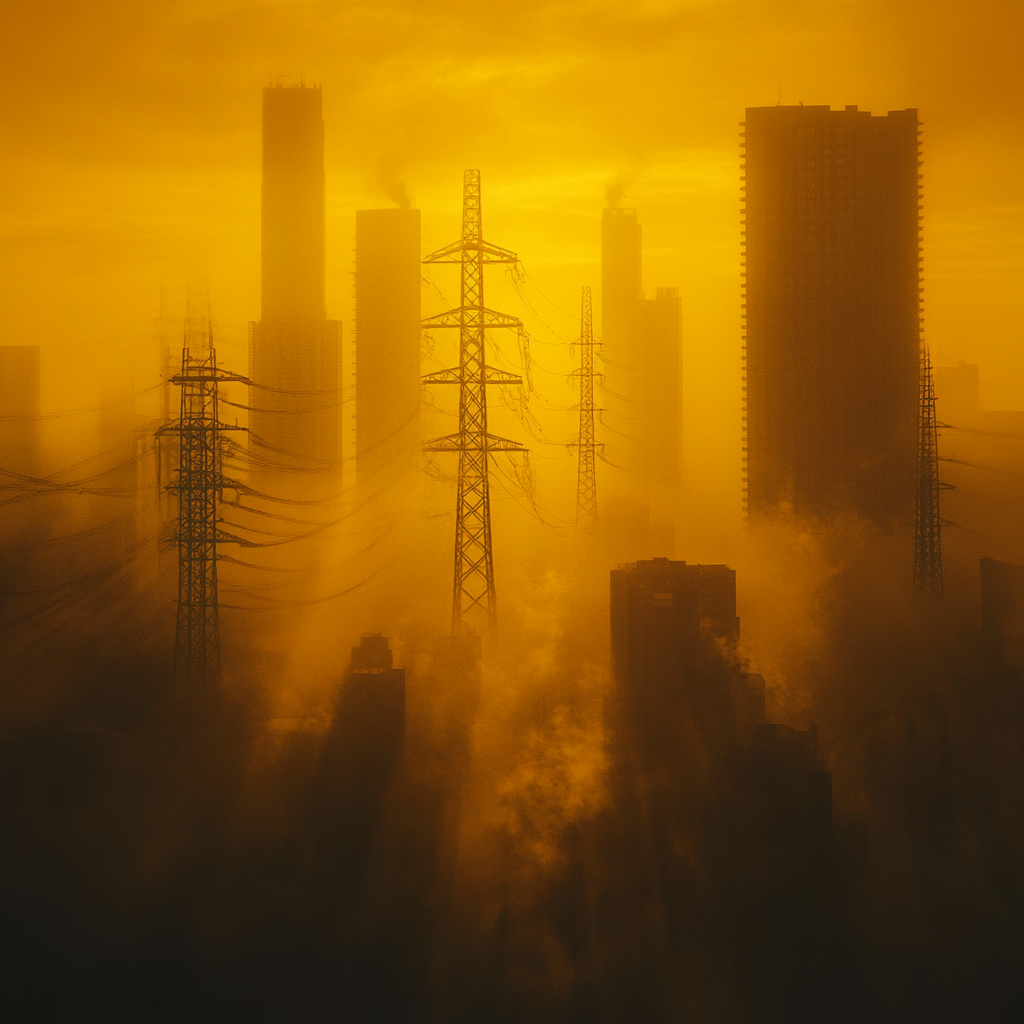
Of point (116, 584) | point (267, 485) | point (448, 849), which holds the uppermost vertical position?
point (267, 485)

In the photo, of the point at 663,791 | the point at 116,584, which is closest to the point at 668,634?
the point at 663,791

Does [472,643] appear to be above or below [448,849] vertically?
above

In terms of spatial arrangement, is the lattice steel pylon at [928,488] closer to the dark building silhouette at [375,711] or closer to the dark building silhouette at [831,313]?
the dark building silhouette at [831,313]

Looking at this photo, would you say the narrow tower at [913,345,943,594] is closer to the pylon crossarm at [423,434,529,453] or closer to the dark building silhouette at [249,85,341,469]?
the pylon crossarm at [423,434,529,453]

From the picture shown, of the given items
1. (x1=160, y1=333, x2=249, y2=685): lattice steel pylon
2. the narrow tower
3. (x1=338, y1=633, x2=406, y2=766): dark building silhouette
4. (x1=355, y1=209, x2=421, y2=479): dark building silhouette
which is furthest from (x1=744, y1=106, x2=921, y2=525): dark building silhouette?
(x1=160, y1=333, x2=249, y2=685): lattice steel pylon

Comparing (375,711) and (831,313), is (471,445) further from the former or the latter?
(831,313)

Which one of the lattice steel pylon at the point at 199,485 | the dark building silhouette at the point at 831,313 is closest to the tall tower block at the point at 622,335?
the dark building silhouette at the point at 831,313

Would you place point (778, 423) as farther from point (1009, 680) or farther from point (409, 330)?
point (409, 330)
